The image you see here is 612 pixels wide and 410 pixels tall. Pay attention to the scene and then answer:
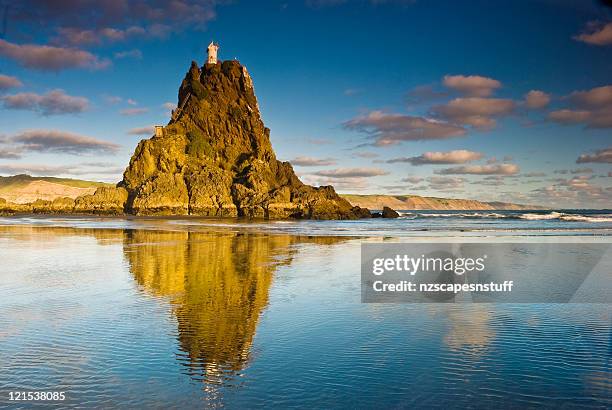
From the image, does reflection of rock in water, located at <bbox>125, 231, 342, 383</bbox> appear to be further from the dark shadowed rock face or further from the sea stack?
the sea stack

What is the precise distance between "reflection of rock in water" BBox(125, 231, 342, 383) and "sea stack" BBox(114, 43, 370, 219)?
93.7 metres

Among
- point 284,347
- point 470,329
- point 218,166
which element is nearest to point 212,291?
point 284,347

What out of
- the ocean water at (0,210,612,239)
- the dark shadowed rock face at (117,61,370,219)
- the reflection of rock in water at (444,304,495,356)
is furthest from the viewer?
the dark shadowed rock face at (117,61,370,219)

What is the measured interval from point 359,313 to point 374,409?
6.89 m

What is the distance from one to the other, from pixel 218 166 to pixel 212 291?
154 metres

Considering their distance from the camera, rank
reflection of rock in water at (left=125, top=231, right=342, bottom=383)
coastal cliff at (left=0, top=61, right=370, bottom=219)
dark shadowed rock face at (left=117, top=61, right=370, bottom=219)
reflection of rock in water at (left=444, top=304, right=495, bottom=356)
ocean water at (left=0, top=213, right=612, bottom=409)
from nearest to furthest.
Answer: ocean water at (left=0, top=213, right=612, bottom=409), reflection of rock in water at (left=125, top=231, right=342, bottom=383), reflection of rock in water at (left=444, top=304, right=495, bottom=356), dark shadowed rock face at (left=117, top=61, right=370, bottom=219), coastal cliff at (left=0, top=61, right=370, bottom=219)

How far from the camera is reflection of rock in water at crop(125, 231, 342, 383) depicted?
10.1 metres

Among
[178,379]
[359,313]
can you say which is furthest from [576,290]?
[178,379]

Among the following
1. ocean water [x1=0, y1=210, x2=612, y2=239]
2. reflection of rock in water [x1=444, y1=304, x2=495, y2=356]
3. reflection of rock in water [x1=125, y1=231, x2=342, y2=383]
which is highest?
ocean water [x1=0, y1=210, x2=612, y2=239]

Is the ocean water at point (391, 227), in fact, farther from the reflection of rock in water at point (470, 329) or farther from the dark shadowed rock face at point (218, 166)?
the dark shadowed rock face at point (218, 166)

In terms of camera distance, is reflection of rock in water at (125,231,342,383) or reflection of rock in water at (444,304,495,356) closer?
reflection of rock in water at (125,231,342,383)

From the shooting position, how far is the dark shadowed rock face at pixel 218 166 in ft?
453

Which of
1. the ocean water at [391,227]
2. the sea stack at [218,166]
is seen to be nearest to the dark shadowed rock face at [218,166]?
the sea stack at [218,166]

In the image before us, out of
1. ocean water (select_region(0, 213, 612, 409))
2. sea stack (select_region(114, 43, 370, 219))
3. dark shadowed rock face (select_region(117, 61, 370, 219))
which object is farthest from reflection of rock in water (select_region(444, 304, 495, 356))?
sea stack (select_region(114, 43, 370, 219))
